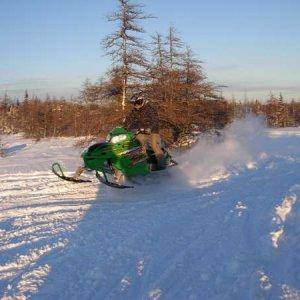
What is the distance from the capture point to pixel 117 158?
9.81 metres

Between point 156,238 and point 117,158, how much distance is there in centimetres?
389

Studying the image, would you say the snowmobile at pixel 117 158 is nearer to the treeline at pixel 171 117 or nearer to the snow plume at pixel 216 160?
the snow plume at pixel 216 160

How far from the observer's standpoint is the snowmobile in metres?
9.69

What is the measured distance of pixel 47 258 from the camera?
5445 mm

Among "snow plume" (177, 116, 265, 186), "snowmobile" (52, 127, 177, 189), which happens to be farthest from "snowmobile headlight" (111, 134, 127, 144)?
"snow plume" (177, 116, 265, 186)

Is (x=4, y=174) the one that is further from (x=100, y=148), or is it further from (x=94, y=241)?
(x=94, y=241)

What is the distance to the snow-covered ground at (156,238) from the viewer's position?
4512mm

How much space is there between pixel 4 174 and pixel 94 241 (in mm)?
7858

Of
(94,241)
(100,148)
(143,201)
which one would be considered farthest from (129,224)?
(100,148)

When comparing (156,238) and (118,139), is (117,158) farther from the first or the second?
(156,238)

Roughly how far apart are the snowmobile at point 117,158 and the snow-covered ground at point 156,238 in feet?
1.31

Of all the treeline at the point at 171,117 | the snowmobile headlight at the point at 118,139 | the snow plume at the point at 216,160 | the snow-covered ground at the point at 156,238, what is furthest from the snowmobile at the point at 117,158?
the treeline at the point at 171,117

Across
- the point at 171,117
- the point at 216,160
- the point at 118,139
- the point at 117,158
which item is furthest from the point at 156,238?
the point at 171,117

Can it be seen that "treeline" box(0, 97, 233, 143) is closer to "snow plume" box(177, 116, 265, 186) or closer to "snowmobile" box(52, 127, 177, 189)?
"snow plume" box(177, 116, 265, 186)
